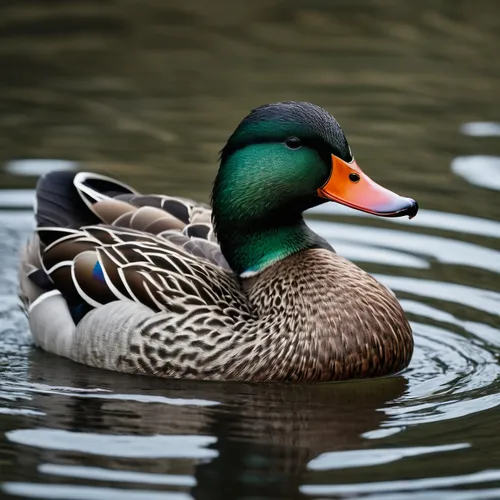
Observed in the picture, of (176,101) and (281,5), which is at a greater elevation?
(281,5)

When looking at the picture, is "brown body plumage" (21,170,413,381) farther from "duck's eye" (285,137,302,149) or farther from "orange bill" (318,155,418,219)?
"duck's eye" (285,137,302,149)

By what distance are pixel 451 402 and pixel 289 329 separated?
107 cm

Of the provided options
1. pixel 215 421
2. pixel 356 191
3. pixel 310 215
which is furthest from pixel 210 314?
pixel 310 215

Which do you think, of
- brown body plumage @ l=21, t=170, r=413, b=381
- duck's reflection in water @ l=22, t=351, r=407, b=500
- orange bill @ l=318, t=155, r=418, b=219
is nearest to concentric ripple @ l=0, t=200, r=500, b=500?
duck's reflection in water @ l=22, t=351, r=407, b=500

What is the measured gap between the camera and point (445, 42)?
16.5m

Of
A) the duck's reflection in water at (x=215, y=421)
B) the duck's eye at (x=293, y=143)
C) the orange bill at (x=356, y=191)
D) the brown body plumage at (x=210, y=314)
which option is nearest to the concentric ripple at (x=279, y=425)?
the duck's reflection in water at (x=215, y=421)

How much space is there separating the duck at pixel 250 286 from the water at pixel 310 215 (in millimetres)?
165

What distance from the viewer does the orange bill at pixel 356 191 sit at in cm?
803

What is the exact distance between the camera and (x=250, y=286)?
8.59 meters

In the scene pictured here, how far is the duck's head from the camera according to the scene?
318 inches

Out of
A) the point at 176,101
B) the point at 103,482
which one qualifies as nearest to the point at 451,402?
the point at 103,482

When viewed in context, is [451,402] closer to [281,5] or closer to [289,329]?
[289,329]

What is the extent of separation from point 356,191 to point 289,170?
42 cm

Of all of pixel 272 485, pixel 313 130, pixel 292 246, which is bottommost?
pixel 272 485
